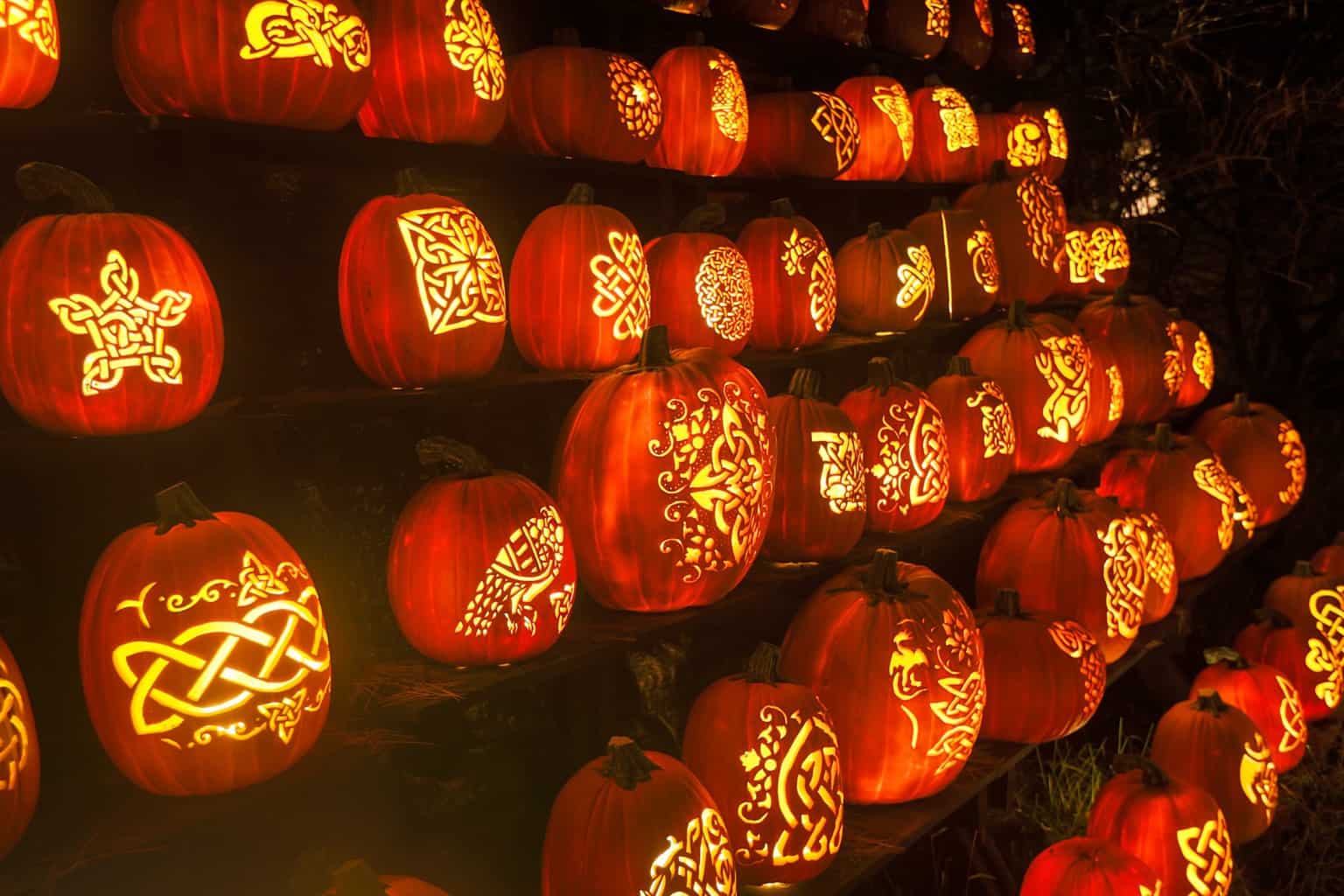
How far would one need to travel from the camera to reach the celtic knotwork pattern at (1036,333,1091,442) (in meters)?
4.28

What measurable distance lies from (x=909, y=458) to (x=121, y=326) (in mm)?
2325

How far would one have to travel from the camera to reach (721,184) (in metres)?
3.81

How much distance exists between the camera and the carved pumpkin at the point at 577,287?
282 cm

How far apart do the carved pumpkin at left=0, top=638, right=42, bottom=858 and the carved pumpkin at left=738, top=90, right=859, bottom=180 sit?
8.96 ft

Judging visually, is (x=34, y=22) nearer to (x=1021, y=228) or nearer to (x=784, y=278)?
(x=784, y=278)

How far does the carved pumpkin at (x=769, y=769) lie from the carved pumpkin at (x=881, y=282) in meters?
1.61

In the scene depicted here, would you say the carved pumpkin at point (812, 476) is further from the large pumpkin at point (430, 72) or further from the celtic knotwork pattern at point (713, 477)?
the large pumpkin at point (430, 72)

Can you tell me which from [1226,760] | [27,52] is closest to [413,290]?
[27,52]

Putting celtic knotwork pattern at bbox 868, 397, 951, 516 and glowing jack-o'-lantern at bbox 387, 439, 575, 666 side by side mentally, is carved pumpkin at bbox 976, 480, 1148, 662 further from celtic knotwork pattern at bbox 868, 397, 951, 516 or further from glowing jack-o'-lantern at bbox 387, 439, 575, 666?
glowing jack-o'-lantern at bbox 387, 439, 575, 666

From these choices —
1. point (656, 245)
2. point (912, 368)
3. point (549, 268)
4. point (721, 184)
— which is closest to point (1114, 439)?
point (912, 368)

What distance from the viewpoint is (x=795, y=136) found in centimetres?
372

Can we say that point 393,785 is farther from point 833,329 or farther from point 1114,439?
point 1114,439

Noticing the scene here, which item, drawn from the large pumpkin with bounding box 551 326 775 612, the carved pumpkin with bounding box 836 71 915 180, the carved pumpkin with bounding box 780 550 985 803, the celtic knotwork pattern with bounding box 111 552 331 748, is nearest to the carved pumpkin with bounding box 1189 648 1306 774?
the carved pumpkin with bounding box 780 550 985 803

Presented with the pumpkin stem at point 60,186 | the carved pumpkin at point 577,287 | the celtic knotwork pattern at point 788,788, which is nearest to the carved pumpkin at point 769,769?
the celtic knotwork pattern at point 788,788
